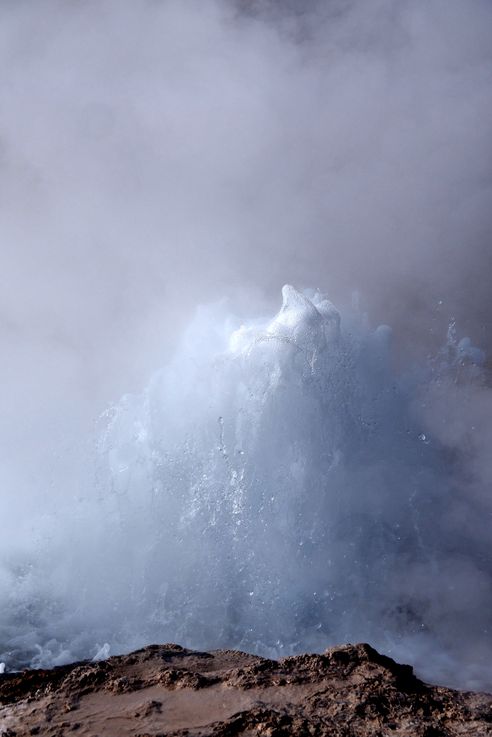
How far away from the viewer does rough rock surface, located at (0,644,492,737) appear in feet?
9.20

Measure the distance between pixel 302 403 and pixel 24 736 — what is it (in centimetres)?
660

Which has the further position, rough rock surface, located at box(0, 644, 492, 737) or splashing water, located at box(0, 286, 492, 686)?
splashing water, located at box(0, 286, 492, 686)

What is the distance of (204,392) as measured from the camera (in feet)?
30.9

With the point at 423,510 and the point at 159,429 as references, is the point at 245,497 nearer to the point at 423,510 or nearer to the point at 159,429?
the point at 159,429

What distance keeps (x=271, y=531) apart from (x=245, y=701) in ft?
15.3

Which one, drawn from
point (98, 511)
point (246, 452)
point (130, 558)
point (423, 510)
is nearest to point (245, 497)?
point (246, 452)

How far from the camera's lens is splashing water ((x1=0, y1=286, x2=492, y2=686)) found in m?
6.42

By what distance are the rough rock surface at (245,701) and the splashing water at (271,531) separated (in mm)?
2712

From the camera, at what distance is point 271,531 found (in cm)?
773

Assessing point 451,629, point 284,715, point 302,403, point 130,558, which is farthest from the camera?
Result: point 302,403

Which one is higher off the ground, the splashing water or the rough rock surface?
the splashing water

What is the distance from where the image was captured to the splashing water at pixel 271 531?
21.1ft

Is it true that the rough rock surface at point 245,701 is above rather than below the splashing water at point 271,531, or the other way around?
below

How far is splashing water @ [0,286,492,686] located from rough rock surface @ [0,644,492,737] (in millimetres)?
2712
